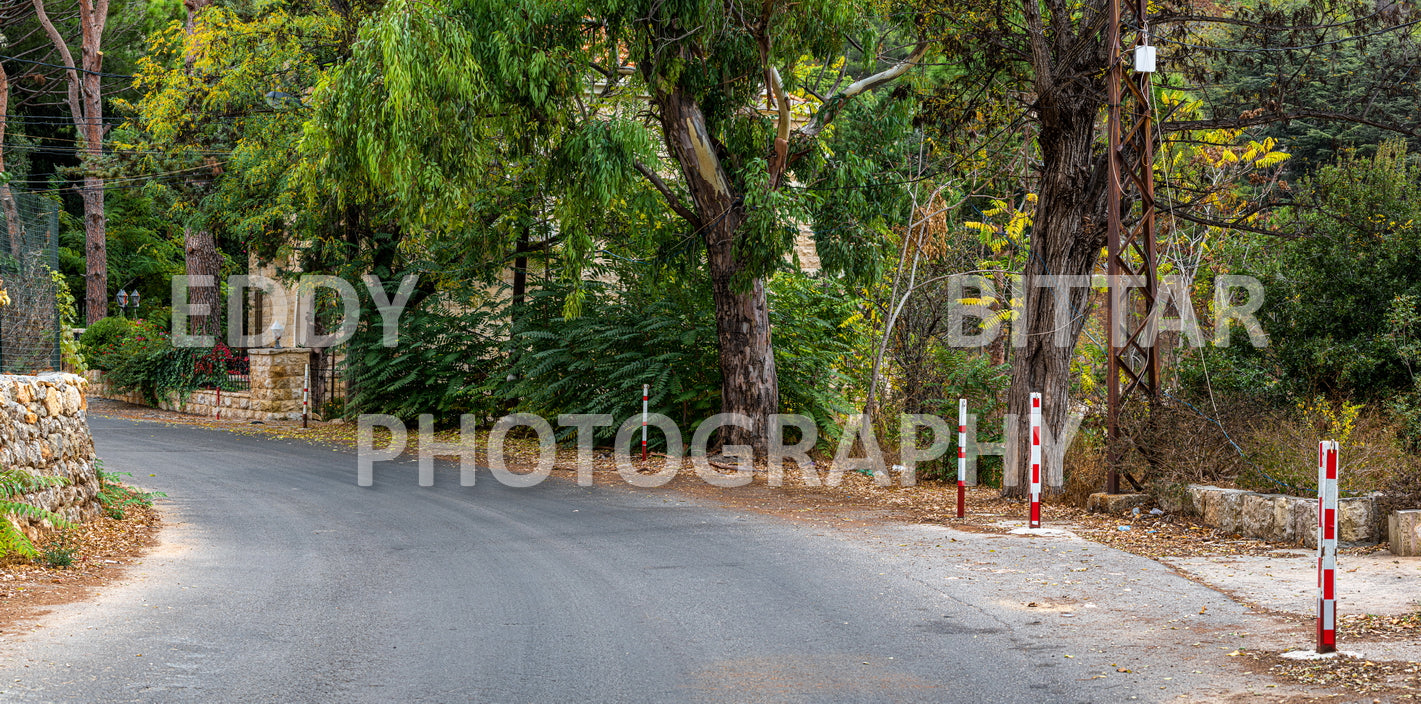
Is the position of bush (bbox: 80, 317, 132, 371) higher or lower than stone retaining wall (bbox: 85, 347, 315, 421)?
higher

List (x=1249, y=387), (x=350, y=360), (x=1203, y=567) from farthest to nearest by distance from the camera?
(x=350, y=360) < (x=1249, y=387) < (x=1203, y=567)

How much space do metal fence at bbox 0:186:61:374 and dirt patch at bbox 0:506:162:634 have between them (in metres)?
1.70

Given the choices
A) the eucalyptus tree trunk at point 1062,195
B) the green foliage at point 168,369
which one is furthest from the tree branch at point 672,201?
the green foliage at point 168,369

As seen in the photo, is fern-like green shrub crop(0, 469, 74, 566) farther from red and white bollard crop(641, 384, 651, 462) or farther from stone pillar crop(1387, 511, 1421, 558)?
stone pillar crop(1387, 511, 1421, 558)

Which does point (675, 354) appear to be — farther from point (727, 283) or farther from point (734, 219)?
point (734, 219)

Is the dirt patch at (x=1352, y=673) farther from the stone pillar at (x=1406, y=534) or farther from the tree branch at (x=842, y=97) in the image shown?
the tree branch at (x=842, y=97)

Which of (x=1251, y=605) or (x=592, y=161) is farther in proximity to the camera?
(x=592, y=161)

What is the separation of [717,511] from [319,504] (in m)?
4.43

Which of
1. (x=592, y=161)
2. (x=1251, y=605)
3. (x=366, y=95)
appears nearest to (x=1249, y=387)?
(x=1251, y=605)

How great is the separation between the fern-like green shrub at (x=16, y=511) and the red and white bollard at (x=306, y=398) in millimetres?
14518

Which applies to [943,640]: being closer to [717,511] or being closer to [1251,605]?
[1251,605]

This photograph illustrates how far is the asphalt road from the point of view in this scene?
6215 millimetres

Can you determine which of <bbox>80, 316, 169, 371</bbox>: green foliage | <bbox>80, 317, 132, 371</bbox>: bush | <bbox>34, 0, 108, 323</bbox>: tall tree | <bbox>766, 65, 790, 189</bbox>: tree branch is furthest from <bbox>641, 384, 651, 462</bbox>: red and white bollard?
<bbox>34, 0, 108, 323</bbox>: tall tree

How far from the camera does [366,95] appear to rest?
1380cm
